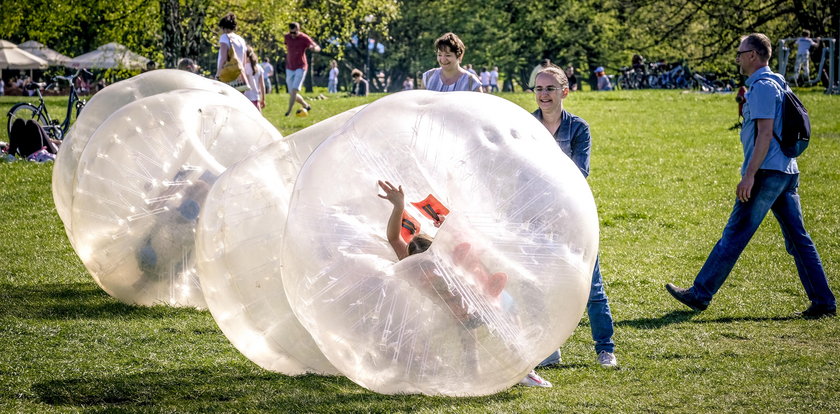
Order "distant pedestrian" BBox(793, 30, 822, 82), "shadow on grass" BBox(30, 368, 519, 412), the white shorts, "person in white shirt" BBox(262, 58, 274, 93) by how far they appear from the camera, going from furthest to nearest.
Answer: "person in white shirt" BBox(262, 58, 274, 93), "distant pedestrian" BBox(793, 30, 822, 82), the white shorts, "shadow on grass" BBox(30, 368, 519, 412)

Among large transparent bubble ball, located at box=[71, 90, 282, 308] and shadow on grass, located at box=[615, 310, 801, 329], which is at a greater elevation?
large transparent bubble ball, located at box=[71, 90, 282, 308]

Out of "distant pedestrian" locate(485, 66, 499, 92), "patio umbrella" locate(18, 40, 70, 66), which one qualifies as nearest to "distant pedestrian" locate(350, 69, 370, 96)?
"distant pedestrian" locate(485, 66, 499, 92)

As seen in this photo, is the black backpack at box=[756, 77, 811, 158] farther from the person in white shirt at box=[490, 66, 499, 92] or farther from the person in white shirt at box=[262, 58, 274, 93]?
the person in white shirt at box=[490, 66, 499, 92]

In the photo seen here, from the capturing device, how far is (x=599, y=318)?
629 centimetres

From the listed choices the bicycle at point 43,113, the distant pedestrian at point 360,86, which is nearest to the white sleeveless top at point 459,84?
the bicycle at point 43,113

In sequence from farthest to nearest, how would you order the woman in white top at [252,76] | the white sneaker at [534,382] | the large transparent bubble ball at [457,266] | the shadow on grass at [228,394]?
the woman in white top at [252,76], the white sneaker at [534,382], the shadow on grass at [228,394], the large transparent bubble ball at [457,266]

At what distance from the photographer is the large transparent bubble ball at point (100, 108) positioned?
27.7 feet

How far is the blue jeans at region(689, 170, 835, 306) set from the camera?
7.38 metres

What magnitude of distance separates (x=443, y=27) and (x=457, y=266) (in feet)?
186

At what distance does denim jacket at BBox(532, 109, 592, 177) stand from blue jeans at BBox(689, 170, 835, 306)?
1.79 m

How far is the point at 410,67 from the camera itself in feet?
212

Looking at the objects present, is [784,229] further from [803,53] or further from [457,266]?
[803,53]

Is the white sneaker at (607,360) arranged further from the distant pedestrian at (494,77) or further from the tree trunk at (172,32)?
the distant pedestrian at (494,77)

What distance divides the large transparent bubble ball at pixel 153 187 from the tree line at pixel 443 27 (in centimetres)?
1603
